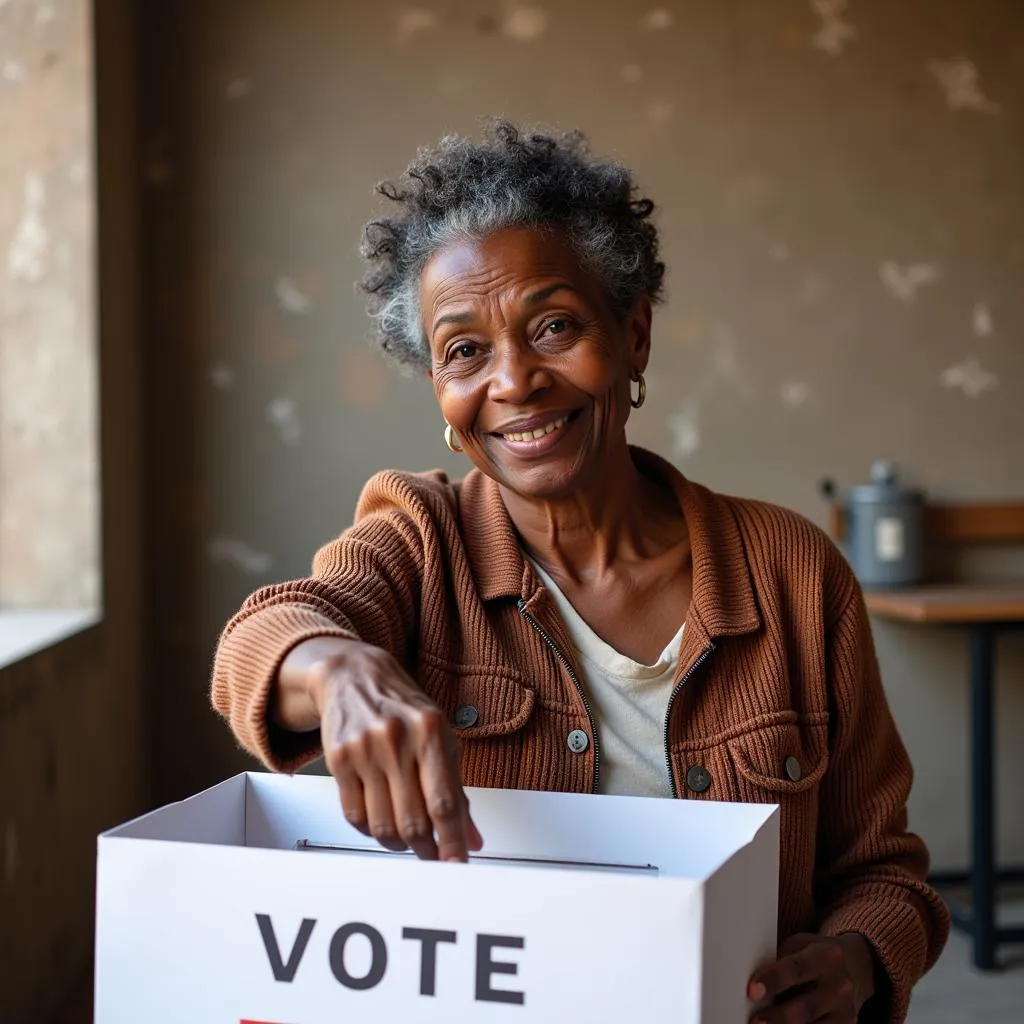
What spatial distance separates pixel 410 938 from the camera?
699 millimetres

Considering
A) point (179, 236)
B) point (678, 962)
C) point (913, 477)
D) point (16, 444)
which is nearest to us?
point (678, 962)

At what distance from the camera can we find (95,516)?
2.94 metres

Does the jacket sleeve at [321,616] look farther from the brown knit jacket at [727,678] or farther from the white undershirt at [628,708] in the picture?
the white undershirt at [628,708]

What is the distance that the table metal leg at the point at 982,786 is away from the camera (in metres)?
3.09

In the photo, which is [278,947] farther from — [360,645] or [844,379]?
[844,379]

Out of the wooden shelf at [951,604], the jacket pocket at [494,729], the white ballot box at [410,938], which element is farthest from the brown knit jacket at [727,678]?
the wooden shelf at [951,604]

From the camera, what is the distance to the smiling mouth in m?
1.27

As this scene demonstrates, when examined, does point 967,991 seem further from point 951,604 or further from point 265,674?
point 265,674

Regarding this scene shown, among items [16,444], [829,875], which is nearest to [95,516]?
[16,444]

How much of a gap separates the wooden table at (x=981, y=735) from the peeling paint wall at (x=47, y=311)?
2.07m

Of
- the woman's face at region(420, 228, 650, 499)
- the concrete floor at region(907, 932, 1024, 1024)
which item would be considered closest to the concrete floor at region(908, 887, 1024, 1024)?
the concrete floor at region(907, 932, 1024, 1024)

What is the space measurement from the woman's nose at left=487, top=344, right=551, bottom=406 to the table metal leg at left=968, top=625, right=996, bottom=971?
7.43 ft

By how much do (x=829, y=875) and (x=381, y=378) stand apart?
240 centimetres

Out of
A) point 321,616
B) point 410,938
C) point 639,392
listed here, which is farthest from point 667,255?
point 410,938
